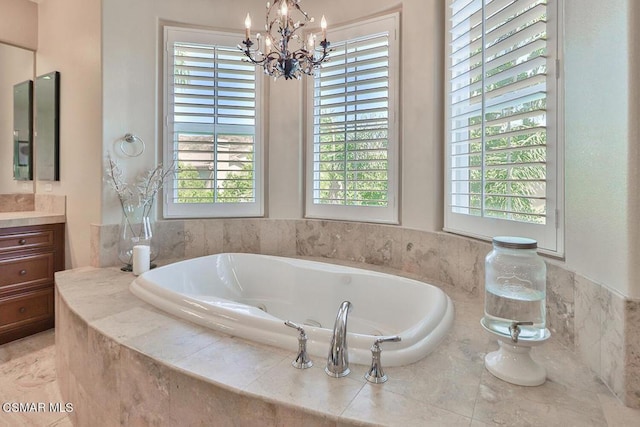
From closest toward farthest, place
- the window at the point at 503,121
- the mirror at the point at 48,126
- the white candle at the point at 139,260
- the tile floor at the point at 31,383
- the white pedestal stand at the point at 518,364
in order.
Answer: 1. the white pedestal stand at the point at 518,364
2. the window at the point at 503,121
3. the tile floor at the point at 31,383
4. the white candle at the point at 139,260
5. the mirror at the point at 48,126

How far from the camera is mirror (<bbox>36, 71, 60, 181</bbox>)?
2.78 m

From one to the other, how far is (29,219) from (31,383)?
3.95 ft

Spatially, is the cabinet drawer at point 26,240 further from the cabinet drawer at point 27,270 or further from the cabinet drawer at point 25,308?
the cabinet drawer at point 25,308

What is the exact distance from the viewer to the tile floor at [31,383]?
6.01 ft

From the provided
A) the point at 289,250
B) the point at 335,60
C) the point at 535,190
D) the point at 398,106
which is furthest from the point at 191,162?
the point at 535,190

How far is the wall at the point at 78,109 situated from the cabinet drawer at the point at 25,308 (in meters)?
0.34

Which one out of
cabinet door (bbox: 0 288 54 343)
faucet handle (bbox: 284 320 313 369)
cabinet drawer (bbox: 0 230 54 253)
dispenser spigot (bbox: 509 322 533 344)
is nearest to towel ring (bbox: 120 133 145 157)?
cabinet drawer (bbox: 0 230 54 253)

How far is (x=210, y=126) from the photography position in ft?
9.51

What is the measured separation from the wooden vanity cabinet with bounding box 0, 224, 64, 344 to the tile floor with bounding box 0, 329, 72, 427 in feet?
0.42

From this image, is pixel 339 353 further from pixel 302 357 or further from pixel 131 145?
pixel 131 145

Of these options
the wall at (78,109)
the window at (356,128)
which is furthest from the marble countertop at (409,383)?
the wall at (78,109)

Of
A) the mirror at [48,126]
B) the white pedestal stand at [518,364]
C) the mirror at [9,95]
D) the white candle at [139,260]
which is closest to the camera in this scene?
the white pedestal stand at [518,364]

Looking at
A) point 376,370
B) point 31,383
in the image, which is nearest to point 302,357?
point 376,370

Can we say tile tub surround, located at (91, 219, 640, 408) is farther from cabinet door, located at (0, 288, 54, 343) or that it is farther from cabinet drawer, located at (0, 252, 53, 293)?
cabinet door, located at (0, 288, 54, 343)
